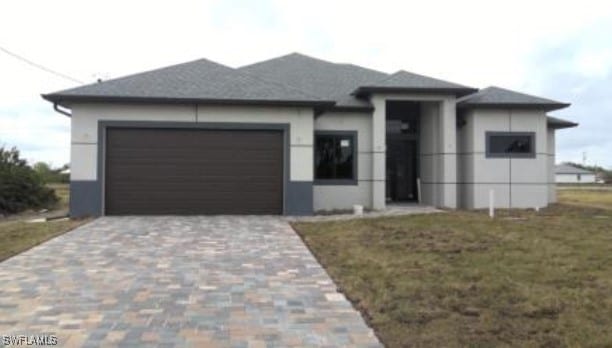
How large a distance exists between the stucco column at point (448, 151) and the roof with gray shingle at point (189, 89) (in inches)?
166

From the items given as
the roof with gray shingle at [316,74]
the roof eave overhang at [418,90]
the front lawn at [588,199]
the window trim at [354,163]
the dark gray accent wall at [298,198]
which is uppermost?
the roof with gray shingle at [316,74]

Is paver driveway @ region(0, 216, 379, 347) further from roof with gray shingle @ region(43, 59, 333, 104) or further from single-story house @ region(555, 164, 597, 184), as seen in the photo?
single-story house @ region(555, 164, 597, 184)

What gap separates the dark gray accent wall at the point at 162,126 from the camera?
48.8ft

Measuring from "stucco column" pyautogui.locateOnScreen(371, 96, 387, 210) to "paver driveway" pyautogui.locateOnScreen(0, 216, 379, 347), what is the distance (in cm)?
656

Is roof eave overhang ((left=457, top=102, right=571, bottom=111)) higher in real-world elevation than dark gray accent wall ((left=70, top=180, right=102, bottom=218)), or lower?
higher

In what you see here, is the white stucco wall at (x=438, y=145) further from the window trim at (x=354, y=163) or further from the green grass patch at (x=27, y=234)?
the green grass patch at (x=27, y=234)

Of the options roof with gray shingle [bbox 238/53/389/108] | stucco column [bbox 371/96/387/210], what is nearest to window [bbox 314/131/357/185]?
stucco column [bbox 371/96/387/210]

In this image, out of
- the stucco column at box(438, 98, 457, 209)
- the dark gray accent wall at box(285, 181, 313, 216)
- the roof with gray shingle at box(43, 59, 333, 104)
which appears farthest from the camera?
the stucco column at box(438, 98, 457, 209)

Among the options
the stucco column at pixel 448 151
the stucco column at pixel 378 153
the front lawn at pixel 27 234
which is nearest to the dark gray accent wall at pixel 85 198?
the front lawn at pixel 27 234

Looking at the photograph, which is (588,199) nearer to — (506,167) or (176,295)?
(506,167)

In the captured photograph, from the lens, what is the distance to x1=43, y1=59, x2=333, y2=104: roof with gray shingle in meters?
14.8

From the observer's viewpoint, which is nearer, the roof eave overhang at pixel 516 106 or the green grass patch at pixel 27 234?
the green grass patch at pixel 27 234

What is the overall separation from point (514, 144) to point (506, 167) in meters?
0.79

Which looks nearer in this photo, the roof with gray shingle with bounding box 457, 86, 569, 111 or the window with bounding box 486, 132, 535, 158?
the roof with gray shingle with bounding box 457, 86, 569, 111
